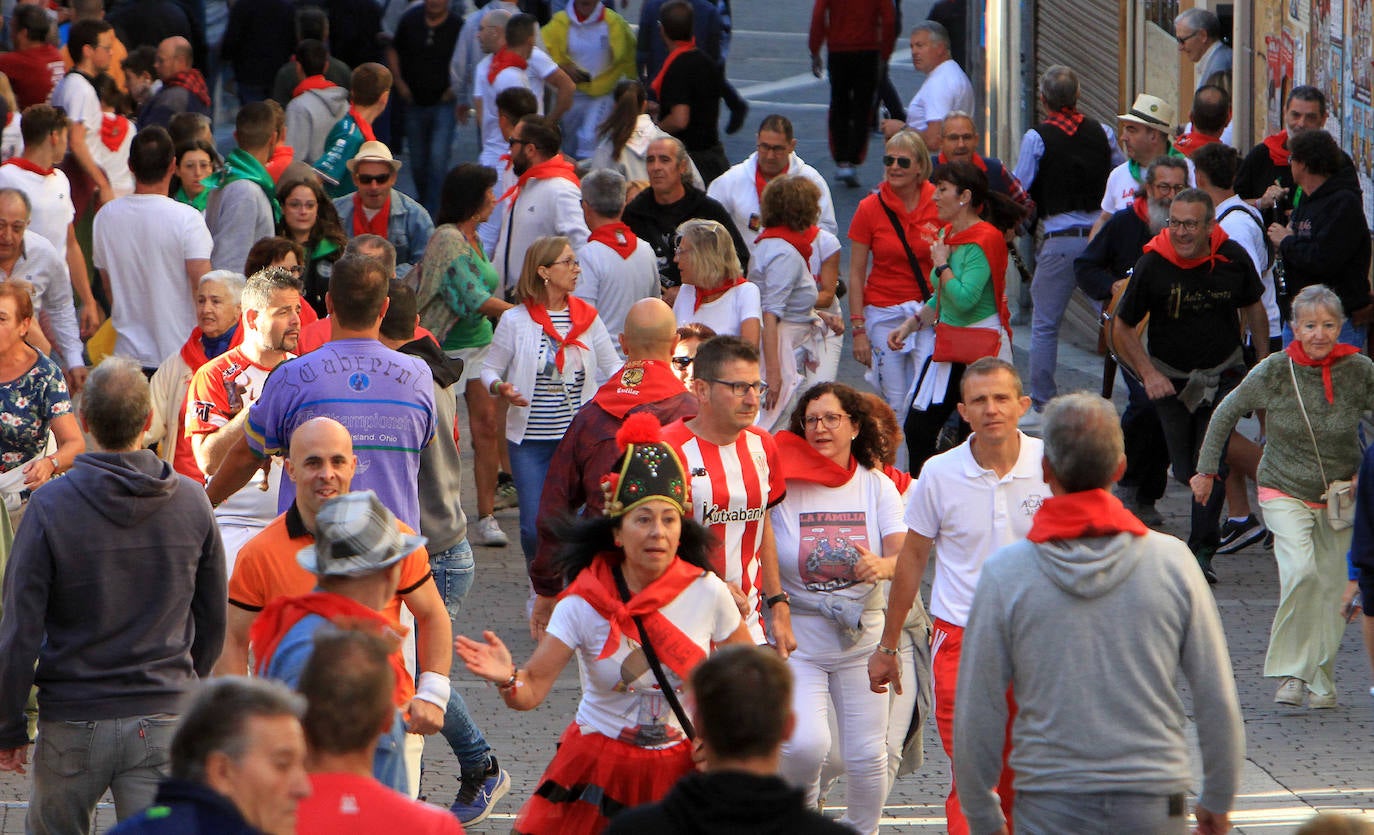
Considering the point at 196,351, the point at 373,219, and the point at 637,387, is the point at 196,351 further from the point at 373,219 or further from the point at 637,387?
the point at 373,219

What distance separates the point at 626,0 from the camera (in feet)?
73.8

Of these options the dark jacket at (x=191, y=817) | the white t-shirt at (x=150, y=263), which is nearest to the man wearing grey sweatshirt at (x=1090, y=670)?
the dark jacket at (x=191, y=817)

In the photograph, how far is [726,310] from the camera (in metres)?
10.2

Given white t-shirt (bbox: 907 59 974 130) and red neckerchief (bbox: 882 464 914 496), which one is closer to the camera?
red neckerchief (bbox: 882 464 914 496)

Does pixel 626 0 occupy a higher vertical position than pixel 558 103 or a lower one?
higher

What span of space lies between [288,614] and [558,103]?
1136 centimetres

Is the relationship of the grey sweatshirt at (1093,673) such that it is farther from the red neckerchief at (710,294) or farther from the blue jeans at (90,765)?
the red neckerchief at (710,294)

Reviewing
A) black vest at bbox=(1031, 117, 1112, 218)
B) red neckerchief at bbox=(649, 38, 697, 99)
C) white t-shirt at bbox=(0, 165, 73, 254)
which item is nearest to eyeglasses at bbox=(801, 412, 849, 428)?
white t-shirt at bbox=(0, 165, 73, 254)

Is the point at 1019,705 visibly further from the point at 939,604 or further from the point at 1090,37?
the point at 1090,37

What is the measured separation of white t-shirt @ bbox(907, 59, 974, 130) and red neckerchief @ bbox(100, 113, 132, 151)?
6133mm

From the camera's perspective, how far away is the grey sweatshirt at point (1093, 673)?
15.3 ft

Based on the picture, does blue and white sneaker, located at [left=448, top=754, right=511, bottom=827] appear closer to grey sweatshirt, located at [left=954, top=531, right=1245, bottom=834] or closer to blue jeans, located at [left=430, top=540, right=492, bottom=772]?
blue jeans, located at [left=430, top=540, right=492, bottom=772]

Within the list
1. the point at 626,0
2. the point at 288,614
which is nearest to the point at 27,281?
the point at 288,614

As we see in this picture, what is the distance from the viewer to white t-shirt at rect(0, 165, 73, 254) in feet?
36.9
